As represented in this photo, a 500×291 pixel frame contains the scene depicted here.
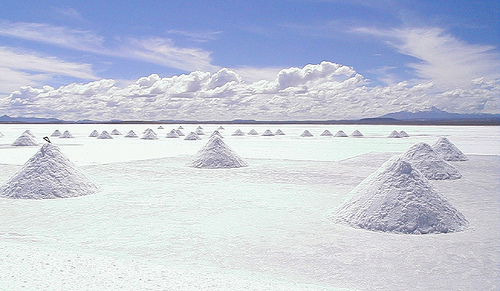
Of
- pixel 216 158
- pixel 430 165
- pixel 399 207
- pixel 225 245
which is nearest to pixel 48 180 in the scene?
pixel 225 245

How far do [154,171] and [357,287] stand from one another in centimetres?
926

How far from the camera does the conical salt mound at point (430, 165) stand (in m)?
10.9

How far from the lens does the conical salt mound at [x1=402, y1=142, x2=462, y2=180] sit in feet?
35.7

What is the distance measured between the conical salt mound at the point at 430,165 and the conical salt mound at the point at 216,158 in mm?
5099

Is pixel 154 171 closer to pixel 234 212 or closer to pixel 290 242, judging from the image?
pixel 234 212

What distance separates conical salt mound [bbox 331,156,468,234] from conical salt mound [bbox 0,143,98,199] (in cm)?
A: 505

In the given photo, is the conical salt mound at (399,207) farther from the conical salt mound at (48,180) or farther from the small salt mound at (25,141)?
the small salt mound at (25,141)

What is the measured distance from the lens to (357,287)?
3.71 m

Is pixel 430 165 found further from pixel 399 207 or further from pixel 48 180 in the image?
pixel 48 180

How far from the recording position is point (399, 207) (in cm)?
586

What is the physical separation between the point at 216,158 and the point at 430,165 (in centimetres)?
613

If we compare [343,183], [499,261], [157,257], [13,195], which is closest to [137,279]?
[157,257]

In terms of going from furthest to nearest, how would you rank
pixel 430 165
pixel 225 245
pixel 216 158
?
pixel 216 158, pixel 430 165, pixel 225 245

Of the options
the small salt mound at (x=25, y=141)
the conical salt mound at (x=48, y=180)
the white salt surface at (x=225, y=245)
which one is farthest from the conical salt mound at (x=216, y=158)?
the small salt mound at (x=25, y=141)
